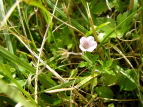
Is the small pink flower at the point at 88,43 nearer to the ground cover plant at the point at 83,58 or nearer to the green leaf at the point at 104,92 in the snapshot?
the ground cover plant at the point at 83,58

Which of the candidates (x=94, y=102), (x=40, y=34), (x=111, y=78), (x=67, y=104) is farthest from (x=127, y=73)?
(x=40, y=34)

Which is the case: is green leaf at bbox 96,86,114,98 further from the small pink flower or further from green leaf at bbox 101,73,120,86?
the small pink flower

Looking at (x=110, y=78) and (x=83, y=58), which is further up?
(x=83, y=58)

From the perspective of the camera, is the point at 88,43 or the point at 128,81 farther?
the point at 128,81

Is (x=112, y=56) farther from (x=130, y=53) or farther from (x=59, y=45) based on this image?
(x=59, y=45)

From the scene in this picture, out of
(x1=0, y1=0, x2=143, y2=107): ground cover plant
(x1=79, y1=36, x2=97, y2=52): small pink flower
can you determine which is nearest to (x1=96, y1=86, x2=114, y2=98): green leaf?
(x1=0, y1=0, x2=143, y2=107): ground cover plant

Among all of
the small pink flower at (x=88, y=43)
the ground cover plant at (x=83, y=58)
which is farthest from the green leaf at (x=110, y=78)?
the small pink flower at (x=88, y=43)

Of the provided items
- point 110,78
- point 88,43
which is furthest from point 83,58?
point 110,78

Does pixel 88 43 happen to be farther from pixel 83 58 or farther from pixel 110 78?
pixel 110 78

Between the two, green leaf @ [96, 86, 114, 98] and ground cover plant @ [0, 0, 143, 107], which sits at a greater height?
ground cover plant @ [0, 0, 143, 107]

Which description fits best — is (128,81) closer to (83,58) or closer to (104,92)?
(104,92)
